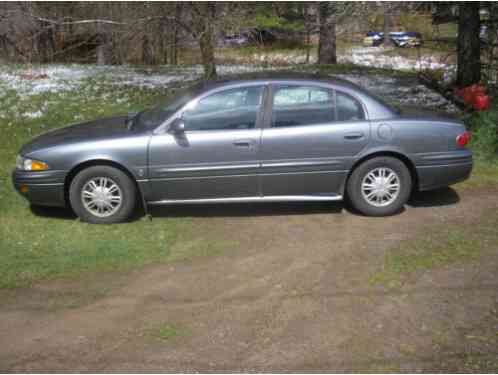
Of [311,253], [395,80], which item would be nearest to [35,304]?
[311,253]

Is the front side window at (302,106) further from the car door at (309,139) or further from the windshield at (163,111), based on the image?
the windshield at (163,111)

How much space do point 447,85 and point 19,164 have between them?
9.63 metres

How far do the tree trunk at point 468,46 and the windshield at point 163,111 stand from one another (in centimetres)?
750

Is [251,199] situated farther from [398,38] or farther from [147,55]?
[147,55]

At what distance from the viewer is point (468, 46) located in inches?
481

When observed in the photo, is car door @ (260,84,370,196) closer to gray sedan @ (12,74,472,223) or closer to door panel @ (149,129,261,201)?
gray sedan @ (12,74,472,223)

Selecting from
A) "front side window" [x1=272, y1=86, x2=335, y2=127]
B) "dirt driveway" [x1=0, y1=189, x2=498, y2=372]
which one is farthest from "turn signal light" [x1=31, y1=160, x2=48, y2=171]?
"front side window" [x1=272, y1=86, x2=335, y2=127]

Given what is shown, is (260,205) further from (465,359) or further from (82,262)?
(465,359)

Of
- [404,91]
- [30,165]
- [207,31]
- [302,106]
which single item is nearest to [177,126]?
[302,106]

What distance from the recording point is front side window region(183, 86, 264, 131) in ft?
20.7

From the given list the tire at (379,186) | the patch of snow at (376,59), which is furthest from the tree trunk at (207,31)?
the patch of snow at (376,59)

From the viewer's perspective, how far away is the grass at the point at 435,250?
521 centimetres

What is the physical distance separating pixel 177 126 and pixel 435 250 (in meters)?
2.78

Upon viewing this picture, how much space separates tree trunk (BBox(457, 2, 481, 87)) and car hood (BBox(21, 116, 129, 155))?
7937 millimetres
